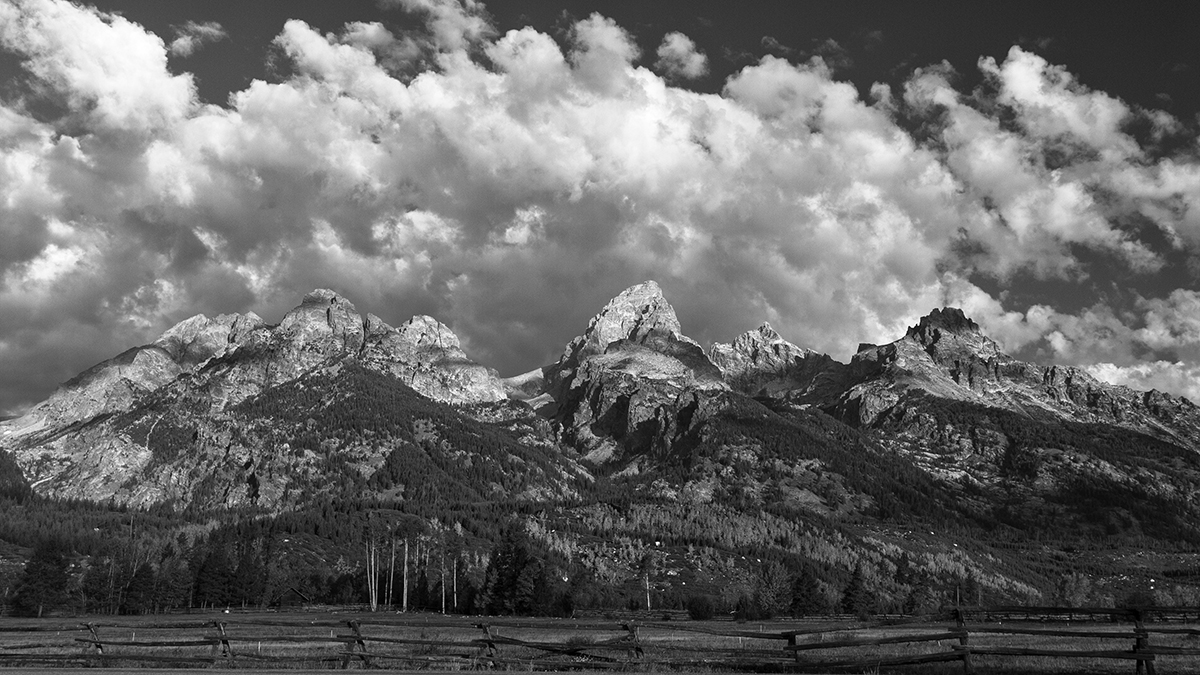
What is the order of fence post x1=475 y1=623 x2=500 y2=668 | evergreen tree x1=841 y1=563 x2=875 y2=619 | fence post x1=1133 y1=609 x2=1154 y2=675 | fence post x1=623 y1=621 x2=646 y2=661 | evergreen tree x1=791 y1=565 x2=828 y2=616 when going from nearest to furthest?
fence post x1=1133 y1=609 x2=1154 y2=675
fence post x1=623 y1=621 x2=646 y2=661
fence post x1=475 y1=623 x2=500 y2=668
evergreen tree x1=841 y1=563 x2=875 y2=619
evergreen tree x1=791 y1=565 x2=828 y2=616

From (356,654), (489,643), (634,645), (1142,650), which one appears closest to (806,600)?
(489,643)

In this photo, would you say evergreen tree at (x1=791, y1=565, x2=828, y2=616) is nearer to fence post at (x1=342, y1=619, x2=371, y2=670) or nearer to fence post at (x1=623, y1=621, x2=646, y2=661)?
fence post at (x1=623, y1=621, x2=646, y2=661)

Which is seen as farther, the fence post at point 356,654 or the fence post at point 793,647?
the fence post at point 356,654

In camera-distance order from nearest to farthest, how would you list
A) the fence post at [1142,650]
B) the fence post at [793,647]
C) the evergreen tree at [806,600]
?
the fence post at [1142,650], the fence post at [793,647], the evergreen tree at [806,600]

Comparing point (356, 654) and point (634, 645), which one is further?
point (356, 654)

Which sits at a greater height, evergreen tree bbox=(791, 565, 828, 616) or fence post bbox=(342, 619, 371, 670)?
fence post bbox=(342, 619, 371, 670)

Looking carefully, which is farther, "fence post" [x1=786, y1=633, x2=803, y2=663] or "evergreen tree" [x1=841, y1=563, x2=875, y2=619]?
"evergreen tree" [x1=841, y1=563, x2=875, y2=619]

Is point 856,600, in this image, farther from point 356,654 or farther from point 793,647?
point 356,654

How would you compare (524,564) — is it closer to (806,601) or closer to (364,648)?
(806,601)

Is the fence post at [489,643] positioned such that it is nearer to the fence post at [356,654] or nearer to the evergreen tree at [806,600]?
the fence post at [356,654]

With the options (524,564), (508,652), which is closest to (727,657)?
(508,652)

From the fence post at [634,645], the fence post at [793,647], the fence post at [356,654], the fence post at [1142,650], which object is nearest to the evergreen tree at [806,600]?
the fence post at [634,645]

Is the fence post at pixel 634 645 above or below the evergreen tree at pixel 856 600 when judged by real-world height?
above

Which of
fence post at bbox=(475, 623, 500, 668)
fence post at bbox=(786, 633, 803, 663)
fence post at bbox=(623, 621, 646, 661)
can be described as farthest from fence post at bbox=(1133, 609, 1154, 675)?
fence post at bbox=(475, 623, 500, 668)
